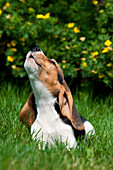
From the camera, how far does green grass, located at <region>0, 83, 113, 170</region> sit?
2150 millimetres

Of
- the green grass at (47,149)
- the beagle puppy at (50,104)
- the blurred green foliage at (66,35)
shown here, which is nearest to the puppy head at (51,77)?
the beagle puppy at (50,104)

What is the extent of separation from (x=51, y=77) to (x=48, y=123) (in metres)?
0.42

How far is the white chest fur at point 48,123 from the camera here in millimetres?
2582

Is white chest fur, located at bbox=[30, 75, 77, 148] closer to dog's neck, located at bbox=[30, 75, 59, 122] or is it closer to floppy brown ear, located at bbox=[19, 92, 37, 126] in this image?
dog's neck, located at bbox=[30, 75, 59, 122]

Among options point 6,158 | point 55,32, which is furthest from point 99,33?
point 6,158

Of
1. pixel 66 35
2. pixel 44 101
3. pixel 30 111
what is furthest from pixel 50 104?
pixel 66 35

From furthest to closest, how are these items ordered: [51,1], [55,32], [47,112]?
[51,1] → [55,32] → [47,112]

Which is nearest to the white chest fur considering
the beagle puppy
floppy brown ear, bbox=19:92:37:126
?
the beagle puppy

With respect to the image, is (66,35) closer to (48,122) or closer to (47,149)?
(48,122)

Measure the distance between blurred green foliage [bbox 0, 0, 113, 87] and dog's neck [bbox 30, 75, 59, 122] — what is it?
180cm

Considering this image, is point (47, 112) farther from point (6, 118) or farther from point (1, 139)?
point (6, 118)

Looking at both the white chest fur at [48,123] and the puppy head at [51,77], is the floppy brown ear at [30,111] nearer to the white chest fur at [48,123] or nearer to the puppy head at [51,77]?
the white chest fur at [48,123]

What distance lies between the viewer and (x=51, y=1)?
212 inches

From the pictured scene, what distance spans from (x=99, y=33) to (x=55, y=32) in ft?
2.56
